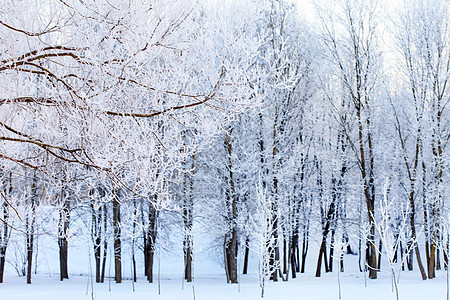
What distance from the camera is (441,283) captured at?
13273mm

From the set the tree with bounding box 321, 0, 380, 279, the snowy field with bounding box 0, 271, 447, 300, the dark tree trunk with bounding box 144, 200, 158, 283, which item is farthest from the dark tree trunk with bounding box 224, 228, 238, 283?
the tree with bounding box 321, 0, 380, 279

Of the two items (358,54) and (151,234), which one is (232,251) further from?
(358,54)

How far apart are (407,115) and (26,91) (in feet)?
45.9

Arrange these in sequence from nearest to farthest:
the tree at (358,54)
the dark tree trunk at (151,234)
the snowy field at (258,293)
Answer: the snowy field at (258,293) → the tree at (358,54) → the dark tree trunk at (151,234)

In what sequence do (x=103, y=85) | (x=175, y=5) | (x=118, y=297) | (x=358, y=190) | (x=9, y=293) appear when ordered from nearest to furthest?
(x=103, y=85), (x=175, y=5), (x=118, y=297), (x=9, y=293), (x=358, y=190)

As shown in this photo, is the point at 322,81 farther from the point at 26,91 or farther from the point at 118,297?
the point at 26,91

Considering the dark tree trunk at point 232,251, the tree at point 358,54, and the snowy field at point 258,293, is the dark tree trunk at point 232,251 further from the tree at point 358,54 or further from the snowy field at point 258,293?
the tree at point 358,54

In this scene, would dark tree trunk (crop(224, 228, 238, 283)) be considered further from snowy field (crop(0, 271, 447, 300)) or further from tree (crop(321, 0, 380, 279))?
tree (crop(321, 0, 380, 279))

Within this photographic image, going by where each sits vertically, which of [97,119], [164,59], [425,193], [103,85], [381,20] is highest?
[381,20]

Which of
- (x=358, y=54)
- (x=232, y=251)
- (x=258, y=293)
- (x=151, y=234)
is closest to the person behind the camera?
(x=258, y=293)

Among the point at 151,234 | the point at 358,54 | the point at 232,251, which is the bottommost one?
the point at 232,251

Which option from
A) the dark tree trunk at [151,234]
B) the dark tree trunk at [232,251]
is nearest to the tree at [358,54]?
the dark tree trunk at [232,251]

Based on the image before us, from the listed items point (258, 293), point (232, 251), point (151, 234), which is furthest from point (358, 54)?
point (151, 234)

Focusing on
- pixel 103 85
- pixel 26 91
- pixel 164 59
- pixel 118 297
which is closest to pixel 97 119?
pixel 103 85
